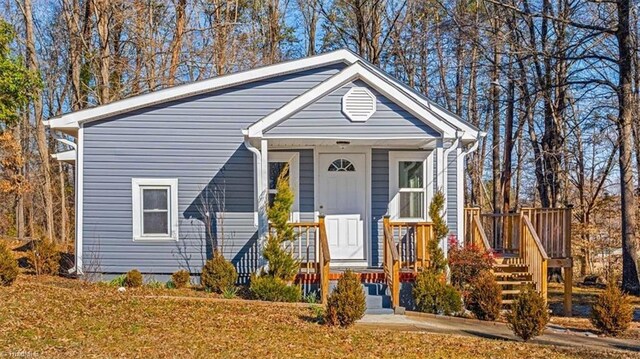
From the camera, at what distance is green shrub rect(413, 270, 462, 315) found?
400 inches

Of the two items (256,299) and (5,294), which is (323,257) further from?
(5,294)

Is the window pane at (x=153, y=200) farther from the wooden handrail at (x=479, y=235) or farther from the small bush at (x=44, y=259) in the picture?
the wooden handrail at (x=479, y=235)

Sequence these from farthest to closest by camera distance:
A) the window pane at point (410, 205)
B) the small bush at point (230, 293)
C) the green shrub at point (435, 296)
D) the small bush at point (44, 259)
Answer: the small bush at point (44, 259) < the window pane at point (410, 205) < the small bush at point (230, 293) < the green shrub at point (435, 296)

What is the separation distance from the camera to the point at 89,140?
12008 mm

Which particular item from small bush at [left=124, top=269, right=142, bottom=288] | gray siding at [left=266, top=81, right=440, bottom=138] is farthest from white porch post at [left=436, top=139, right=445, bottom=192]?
small bush at [left=124, top=269, right=142, bottom=288]

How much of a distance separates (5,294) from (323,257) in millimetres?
5208

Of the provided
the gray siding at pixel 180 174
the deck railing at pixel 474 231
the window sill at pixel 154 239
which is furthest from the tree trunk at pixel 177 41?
the deck railing at pixel 474 231

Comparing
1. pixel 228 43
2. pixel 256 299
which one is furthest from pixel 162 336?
pixel 228 43

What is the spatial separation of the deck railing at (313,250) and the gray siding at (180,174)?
89 cm

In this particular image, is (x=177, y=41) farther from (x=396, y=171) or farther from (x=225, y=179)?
(x=396, y=171)

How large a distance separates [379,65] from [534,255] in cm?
1555

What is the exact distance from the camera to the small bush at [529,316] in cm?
817

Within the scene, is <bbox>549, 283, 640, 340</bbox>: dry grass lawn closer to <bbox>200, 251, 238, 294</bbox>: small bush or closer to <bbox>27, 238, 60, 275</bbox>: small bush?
<bbox>200, 251, 238, 294</bbox>: small bush

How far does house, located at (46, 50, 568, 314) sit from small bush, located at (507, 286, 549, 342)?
3.43m
